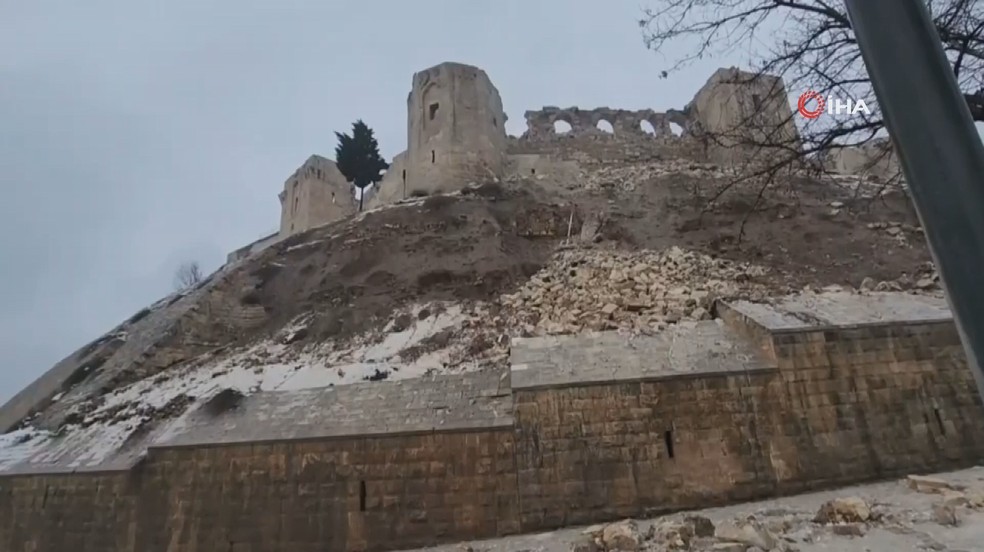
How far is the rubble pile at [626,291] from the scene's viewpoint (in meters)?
11.7

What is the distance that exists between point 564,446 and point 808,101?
19.8ft

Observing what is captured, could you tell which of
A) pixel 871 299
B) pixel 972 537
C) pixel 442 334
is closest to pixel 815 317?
pixel 871 299

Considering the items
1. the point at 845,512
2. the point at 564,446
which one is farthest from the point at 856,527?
the point at 564,446

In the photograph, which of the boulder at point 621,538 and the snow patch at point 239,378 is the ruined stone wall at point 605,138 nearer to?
the snow patch at point 239,378

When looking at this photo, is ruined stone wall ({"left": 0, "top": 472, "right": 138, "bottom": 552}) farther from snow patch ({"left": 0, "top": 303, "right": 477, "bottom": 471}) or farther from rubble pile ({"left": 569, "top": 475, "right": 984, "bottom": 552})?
rubble pile ({"left": 569, "top": 475, "right": 984, "bottom": 552})

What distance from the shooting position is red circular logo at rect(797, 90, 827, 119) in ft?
17.4

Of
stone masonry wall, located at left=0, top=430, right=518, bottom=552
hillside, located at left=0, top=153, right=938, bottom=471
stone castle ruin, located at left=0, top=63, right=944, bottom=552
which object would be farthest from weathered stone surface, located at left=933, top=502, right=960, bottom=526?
hillside, located at left=0, top=153, right=938, bottom=471

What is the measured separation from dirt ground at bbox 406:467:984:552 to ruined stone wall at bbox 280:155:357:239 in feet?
80.8

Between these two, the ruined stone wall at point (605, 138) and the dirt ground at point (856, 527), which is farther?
the ruined stone wall at point (605, 138)

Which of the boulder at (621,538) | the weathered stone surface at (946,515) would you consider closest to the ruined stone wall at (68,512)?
the boulder at (621,538)

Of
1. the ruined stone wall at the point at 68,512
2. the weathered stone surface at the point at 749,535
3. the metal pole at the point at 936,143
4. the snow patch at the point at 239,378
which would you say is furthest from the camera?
the snow patch at the point at 239,378

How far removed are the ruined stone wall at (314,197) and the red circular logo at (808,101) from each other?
26743mm

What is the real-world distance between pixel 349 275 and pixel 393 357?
6.27m

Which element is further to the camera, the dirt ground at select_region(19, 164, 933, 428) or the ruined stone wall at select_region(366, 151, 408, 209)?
the ruined stone wall at select_region(366, 151, 408, 209)
